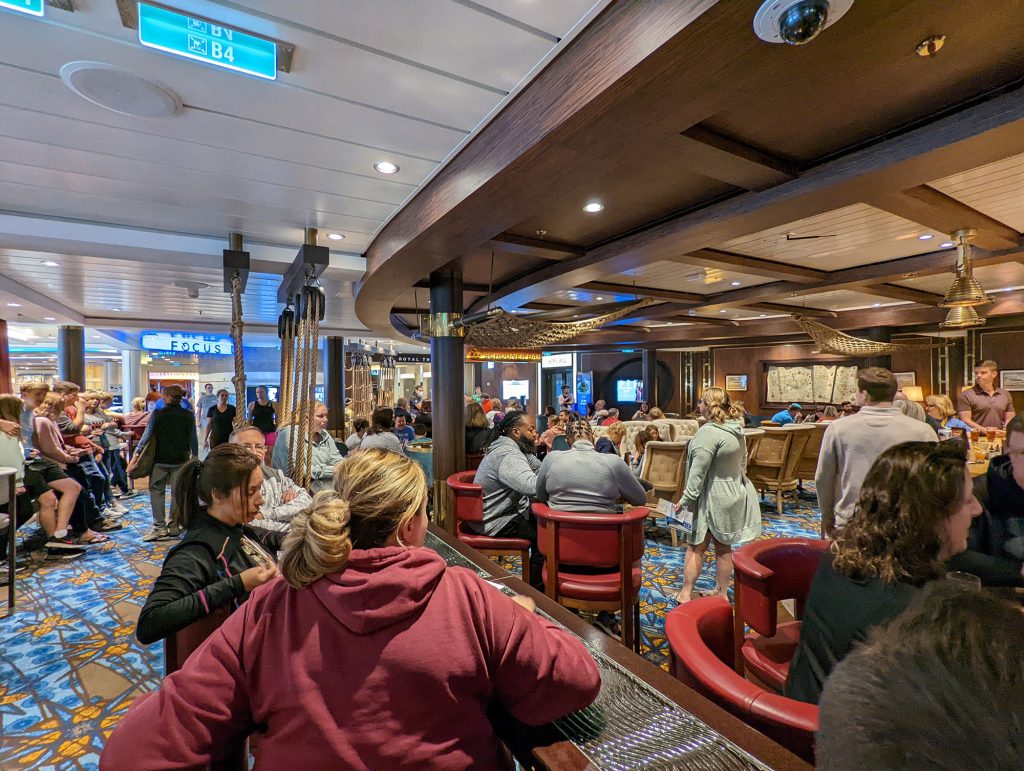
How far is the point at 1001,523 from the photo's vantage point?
1.89 metres

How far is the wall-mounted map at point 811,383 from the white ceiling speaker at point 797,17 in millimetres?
11903

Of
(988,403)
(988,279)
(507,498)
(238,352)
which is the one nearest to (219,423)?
(238,352)

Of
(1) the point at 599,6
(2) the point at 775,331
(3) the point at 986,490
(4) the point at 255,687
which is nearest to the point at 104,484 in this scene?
(4) the point at 255,687

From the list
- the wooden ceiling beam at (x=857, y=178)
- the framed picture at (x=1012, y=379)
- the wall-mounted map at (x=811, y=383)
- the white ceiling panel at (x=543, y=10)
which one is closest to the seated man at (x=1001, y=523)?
the wooden ceiling beam at (x=857, y=178)

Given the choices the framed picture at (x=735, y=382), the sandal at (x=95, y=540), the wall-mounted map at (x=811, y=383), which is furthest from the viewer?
the framed picture at (x=735, y=382)

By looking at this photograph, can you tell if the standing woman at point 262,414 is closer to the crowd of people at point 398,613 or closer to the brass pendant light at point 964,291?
the crowd of people at point 398,613

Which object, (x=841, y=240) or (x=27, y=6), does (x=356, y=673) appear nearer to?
(x=27, y=6)

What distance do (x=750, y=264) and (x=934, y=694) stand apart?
5.22 meters

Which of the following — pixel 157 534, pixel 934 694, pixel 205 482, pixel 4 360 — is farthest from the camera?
pixel 4 360

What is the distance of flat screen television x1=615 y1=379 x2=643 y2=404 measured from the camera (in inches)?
615

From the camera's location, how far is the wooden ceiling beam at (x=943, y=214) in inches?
116

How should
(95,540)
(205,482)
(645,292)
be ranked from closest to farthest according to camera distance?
(205,482), (95,540), (645,292)

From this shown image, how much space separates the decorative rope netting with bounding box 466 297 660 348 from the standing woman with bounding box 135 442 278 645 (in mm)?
2526

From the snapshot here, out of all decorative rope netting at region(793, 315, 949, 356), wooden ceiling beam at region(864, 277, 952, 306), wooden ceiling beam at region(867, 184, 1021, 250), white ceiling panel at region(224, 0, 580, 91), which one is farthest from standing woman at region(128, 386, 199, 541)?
wooden ceiling beam at region(864, 277, 952, 306)
